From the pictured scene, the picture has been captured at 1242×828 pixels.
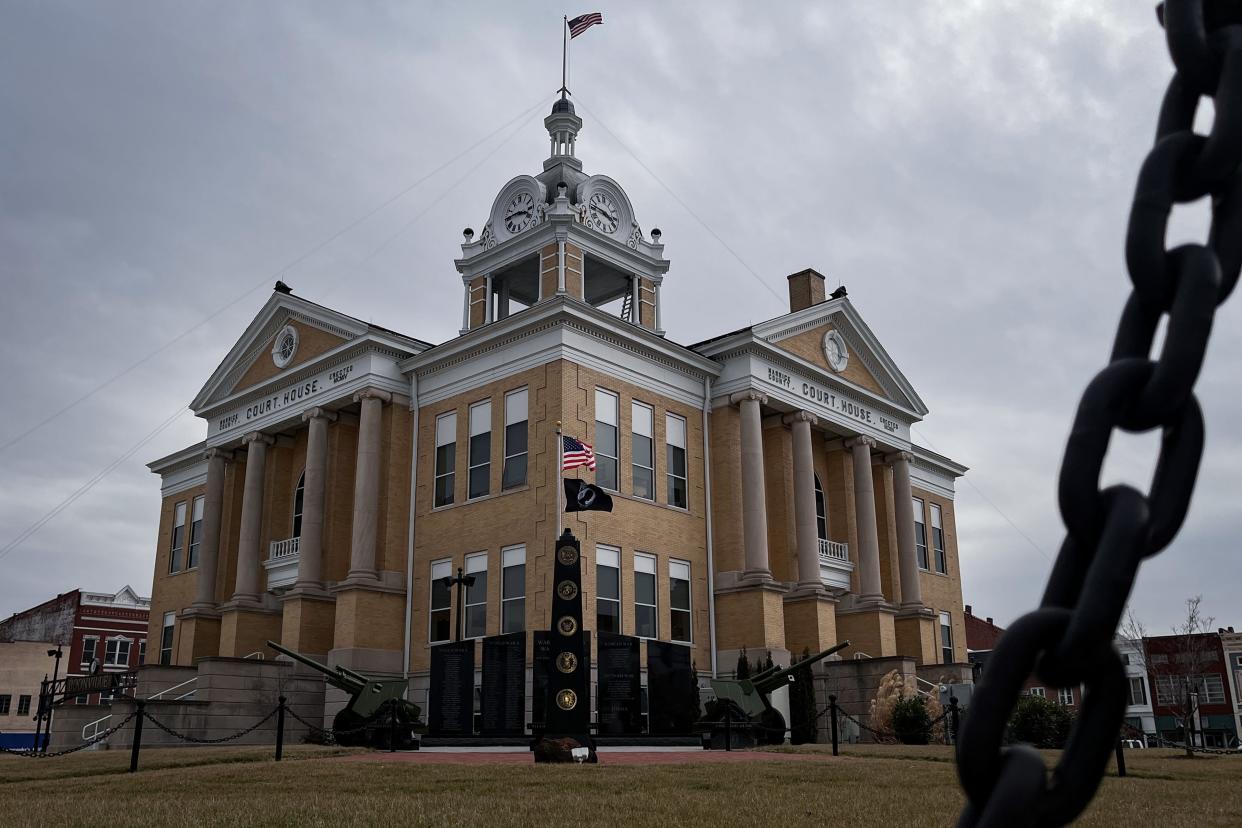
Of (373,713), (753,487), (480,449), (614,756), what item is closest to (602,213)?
(480,449)

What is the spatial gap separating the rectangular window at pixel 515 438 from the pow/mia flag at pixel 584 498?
5.51 metres

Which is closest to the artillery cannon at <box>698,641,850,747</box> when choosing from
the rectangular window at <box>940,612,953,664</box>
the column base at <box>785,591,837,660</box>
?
the column base at <box>785,591,837,660</box>

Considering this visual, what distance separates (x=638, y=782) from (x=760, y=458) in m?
22.8

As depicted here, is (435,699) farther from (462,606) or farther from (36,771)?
(36,771)

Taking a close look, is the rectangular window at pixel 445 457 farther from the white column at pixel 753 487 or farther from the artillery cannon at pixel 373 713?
the white column at pixel 753 487

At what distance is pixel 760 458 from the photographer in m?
36.4

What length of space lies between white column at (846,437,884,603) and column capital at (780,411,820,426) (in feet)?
11.1

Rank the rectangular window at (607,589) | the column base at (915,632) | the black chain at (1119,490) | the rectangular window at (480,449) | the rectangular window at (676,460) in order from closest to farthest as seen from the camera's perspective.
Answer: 1. the black chain at (1119,490)
2. the rectangular window at (607,589)
3. the rectangular window at (480,449)
4. the rectangular window at (676,460)
5. the column base at (915,632)

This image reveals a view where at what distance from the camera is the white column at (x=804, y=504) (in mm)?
37094

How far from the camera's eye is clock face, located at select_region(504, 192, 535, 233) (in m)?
39.4

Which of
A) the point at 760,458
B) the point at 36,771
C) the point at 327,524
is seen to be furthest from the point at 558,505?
the point at 36,771

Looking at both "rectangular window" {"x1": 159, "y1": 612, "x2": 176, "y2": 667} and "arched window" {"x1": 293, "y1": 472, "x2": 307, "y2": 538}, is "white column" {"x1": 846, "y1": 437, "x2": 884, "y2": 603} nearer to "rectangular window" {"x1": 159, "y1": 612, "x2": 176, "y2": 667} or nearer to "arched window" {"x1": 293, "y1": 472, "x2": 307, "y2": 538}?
"arched window" {"x1": 293, "y1": 472, "x2": 307, "y2": 538}

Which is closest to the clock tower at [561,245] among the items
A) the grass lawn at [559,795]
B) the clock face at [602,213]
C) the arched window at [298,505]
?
the clock face at [602,213]

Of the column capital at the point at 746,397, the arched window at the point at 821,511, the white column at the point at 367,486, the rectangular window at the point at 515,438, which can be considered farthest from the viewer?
the arched window at the point at 821,511
